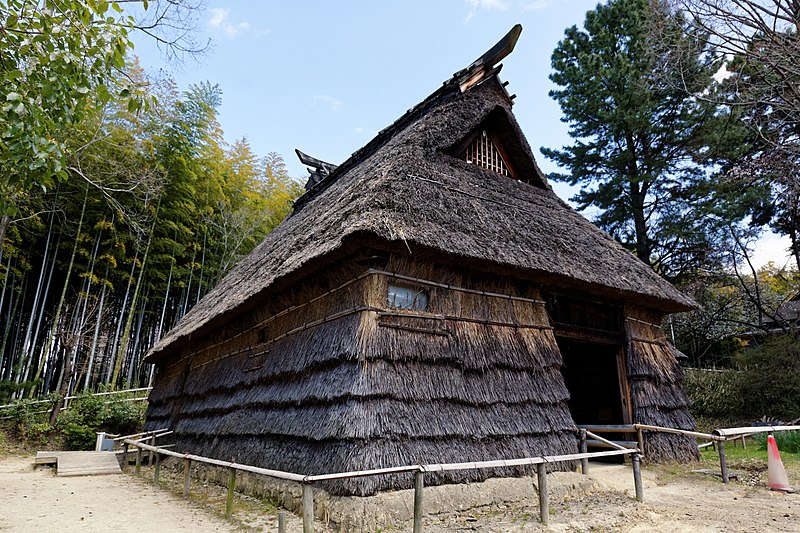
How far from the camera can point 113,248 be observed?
14.1 metres

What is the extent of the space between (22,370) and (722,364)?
2527 cm

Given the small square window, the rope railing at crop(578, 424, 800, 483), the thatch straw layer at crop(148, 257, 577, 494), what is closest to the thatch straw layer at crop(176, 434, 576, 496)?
the thatch straw layer at crop(148, 257, 577, 494)

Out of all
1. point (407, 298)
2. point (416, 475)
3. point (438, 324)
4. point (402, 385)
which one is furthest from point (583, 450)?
point (416, 475)

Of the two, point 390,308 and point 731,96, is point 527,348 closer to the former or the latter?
point 390,308

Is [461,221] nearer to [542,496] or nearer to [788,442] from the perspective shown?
[542,496]

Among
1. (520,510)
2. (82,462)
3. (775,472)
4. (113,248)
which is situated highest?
(113,248)

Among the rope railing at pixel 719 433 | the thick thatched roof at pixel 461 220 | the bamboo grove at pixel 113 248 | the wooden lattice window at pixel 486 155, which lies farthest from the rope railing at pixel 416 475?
the bamboo grove at pixel 113 248

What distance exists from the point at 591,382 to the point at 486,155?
5.35m

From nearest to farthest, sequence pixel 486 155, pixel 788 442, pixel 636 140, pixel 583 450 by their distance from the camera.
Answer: pixel 583 450, pixel 788 442, pixel 486 155, pixel 636 140

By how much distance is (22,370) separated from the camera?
543 inches

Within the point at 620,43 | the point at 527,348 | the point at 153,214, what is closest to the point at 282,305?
the point at 527,348

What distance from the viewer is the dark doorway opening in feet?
30.8

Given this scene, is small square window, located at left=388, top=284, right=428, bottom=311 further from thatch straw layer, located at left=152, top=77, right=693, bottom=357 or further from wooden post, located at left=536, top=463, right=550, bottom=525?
wooden post, located at left=536, top=463, right=550, bottom=525

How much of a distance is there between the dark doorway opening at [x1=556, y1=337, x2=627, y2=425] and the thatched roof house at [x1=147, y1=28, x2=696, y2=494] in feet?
0.31
